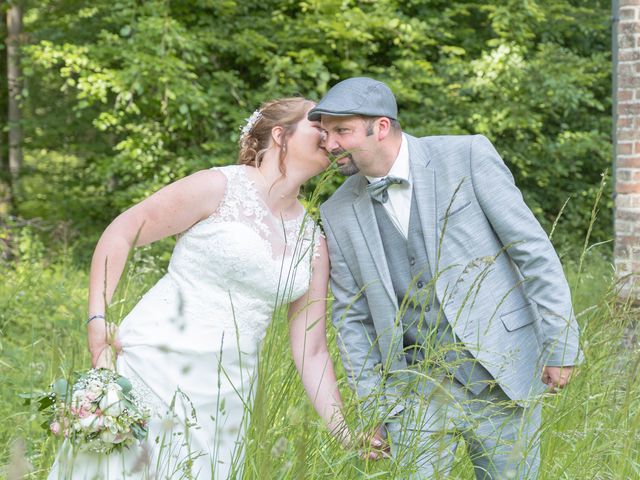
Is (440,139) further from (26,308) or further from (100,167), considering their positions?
(100,167)

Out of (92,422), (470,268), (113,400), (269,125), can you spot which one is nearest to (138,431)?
(113,400)

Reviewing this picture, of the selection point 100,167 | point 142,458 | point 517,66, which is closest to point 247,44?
point 100,167

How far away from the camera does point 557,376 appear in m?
2.64

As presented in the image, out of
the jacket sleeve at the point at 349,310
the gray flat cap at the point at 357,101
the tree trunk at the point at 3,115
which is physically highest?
the gray flat cap at the point at 357,101

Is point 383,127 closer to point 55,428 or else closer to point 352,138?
point 352,138

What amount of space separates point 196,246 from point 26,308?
3868 millimetres

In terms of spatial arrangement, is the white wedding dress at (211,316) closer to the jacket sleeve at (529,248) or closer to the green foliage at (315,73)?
the jacket sleeve at (529,248)

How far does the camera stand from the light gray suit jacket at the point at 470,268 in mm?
2678

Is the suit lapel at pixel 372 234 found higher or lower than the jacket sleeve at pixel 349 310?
higher

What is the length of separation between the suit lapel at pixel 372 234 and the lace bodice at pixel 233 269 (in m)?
0.15

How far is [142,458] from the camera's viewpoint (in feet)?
7.49

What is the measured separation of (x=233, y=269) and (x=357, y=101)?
61cm

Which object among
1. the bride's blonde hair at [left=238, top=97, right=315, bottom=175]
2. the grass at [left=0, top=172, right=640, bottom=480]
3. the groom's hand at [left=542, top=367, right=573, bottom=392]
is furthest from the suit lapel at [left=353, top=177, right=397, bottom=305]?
the groom's hand at [left=542, top=367, right=573, bottom=392]

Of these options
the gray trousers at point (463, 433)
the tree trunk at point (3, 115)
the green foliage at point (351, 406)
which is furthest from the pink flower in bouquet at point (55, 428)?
the tree trunk at point (3, 115)
